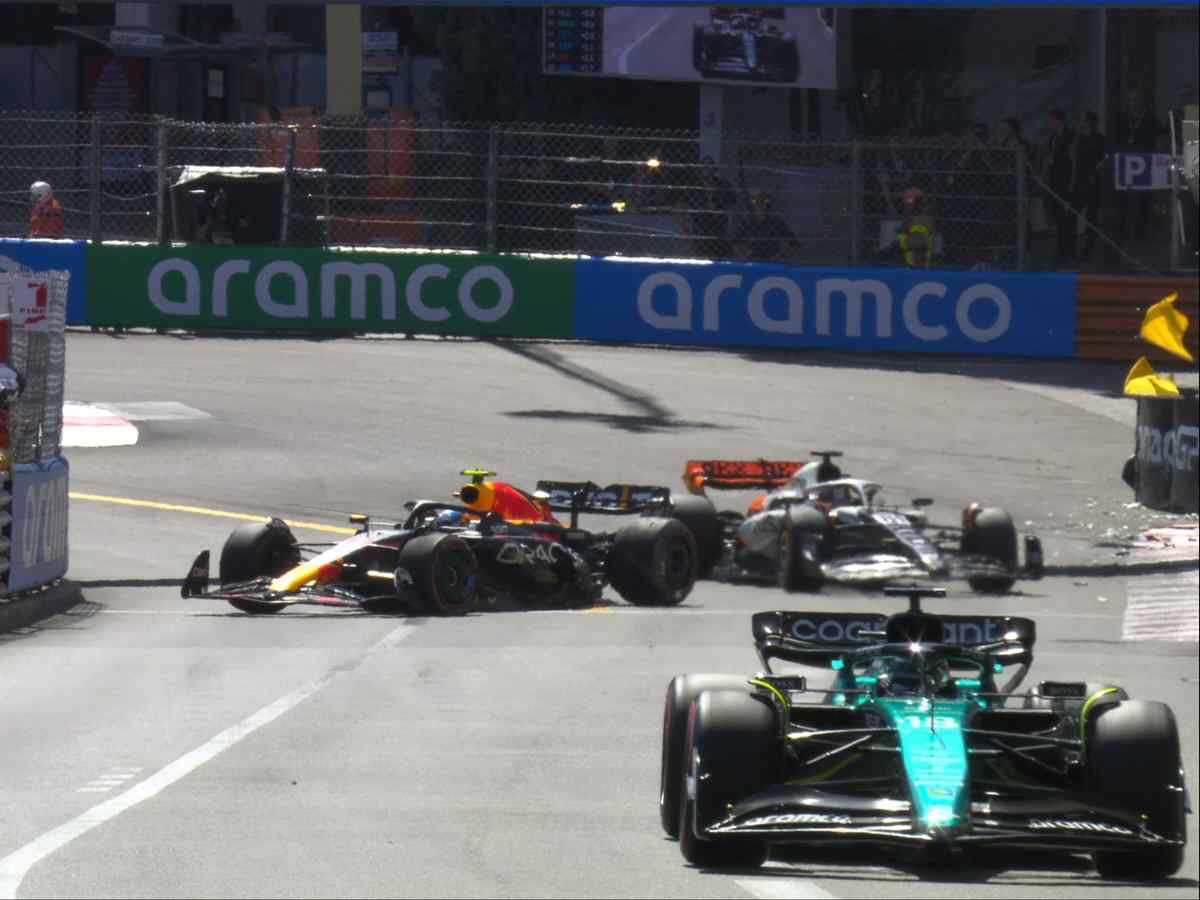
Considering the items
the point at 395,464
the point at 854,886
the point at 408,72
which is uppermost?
the point at 408,72

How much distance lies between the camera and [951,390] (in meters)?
19.5

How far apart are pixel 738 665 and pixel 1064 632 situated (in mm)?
2888

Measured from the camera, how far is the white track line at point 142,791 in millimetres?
11016

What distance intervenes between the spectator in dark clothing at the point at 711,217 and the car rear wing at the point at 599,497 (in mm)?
15028

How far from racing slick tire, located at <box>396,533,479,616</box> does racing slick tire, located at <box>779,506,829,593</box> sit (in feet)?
7.66

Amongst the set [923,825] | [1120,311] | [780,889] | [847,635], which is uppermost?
[1120,311]

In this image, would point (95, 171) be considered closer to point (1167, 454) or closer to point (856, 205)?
point (1167, 454)

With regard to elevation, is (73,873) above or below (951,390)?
below

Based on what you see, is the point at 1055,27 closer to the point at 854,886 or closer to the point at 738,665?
the point at 738,665

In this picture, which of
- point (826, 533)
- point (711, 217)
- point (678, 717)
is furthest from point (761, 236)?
point (678, 717)

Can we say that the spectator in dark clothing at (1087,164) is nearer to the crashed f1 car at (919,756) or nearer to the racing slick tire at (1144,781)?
the crashed f1 car at (919,756)

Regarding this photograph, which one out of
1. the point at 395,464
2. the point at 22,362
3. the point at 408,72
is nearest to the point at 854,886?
the point at 395,464

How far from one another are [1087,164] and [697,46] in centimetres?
1226

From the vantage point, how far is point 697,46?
42812 mm
